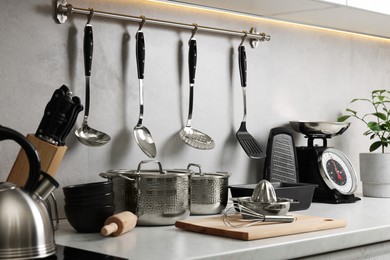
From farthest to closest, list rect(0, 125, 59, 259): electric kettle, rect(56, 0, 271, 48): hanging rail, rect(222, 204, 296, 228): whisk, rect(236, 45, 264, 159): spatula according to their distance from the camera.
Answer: rect(236, 45, 264, 159): spatula → rect(56, 0, 271, 48): hanging rail → rect(222, 204, 296, 228): whisk → rect(0, 125, 59, 259): electric kettle

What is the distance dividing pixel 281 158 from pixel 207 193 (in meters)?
0.49

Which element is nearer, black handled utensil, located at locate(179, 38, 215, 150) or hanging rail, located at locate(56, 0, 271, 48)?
hanging rail, located at locate(56, 0, 271, 48)

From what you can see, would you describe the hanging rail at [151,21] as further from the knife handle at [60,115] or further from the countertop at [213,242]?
the countertop at [213,242]

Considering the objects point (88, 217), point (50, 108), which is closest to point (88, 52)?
point (50, 108)

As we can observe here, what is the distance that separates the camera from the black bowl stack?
5.40 ft

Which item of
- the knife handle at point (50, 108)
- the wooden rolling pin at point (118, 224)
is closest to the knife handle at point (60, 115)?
the knife handle at point (50, 108)

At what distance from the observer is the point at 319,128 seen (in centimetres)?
243

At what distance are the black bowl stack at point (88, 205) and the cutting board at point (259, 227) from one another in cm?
19

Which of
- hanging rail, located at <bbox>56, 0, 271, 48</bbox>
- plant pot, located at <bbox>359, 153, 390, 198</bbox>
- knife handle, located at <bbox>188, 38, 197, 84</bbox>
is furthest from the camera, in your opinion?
plant pot, located at <bbox>359, 153, 390, 198</bbox>

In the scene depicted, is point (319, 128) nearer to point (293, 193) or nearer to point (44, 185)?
point (293, 193)

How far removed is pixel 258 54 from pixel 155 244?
108 cm

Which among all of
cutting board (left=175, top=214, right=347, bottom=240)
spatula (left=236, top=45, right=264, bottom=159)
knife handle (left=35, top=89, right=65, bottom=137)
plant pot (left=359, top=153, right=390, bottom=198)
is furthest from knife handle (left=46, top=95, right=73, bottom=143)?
plant pot (left=359, top=153, right=390, bottom=198)

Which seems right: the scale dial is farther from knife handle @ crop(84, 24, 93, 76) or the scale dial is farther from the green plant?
knife handle @ crop(84, 24, 93, 76)

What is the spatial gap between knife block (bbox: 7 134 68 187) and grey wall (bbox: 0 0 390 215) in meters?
0.16
